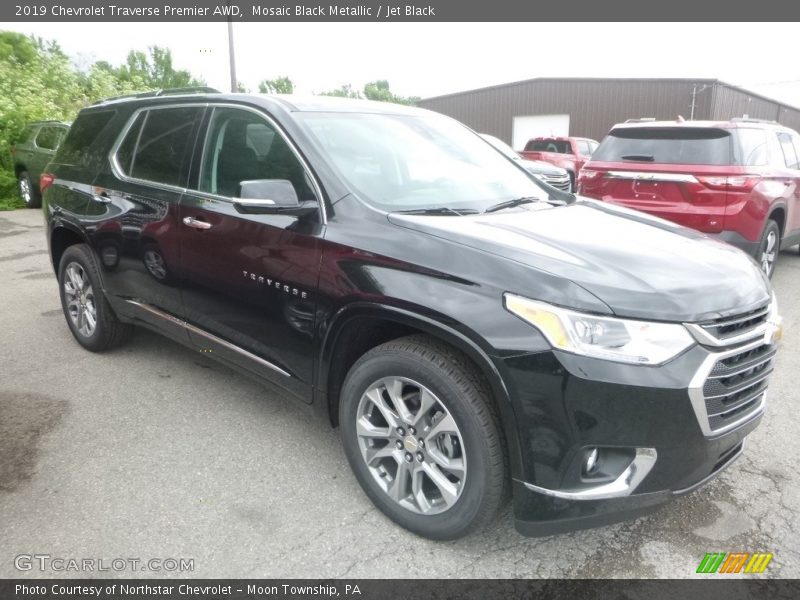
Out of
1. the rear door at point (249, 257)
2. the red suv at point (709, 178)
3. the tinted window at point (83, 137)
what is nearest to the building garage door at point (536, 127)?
the red suv at point (709, 178)

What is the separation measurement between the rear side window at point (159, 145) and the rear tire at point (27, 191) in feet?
32.1

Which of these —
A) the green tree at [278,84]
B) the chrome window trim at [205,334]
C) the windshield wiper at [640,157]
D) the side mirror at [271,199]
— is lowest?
the chrome window trim at [205,334]

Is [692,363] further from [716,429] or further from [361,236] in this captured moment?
[361,236]

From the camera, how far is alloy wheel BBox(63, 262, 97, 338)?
4488 millimetres

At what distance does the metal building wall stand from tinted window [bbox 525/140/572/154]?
12197 mm

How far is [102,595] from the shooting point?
7.56 feet

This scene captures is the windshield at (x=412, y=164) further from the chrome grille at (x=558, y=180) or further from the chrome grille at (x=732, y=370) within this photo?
the chrome grille at (x=558, y=180)

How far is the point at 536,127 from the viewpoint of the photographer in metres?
29.9

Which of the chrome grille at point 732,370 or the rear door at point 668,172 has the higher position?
the rear door at point 668,172

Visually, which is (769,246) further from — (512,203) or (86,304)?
(86,304)

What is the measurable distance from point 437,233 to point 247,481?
1.53 meters

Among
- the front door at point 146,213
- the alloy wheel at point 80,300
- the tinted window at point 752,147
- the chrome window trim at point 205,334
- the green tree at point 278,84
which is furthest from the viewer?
the green tree at point 278,84

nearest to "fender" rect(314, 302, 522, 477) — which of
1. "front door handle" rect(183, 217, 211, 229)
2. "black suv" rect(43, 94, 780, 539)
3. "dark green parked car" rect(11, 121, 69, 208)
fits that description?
"black suv" rect(43, 94, 780, 539)

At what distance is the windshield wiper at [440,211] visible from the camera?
279 centimetres
